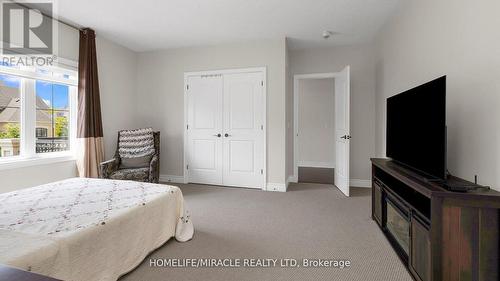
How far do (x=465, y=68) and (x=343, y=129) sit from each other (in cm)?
225

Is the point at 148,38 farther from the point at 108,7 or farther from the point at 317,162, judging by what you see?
the point at 317,162

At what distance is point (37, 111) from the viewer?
329cm

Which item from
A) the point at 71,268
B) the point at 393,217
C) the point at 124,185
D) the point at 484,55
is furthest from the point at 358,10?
the point at 71,268

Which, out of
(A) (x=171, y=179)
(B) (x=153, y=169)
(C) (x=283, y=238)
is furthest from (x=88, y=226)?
(A) (x=171, y=179)

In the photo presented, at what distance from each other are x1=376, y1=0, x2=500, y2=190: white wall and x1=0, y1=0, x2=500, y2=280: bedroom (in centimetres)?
1

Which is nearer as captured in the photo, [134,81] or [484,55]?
[484,55]

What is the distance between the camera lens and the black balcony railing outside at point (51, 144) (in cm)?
336

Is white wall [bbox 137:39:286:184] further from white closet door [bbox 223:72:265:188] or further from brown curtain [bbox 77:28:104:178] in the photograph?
brown curtain [bbox 77:28:104:178]

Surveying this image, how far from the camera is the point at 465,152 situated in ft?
6.08

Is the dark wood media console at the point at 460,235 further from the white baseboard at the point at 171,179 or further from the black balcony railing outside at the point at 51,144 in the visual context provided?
Answer: the black balcony railing outside at the point at 51,144

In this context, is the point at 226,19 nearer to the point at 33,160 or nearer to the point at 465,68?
the point at 465,68

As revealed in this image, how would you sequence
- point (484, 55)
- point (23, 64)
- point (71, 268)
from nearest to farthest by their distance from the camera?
point (71, 268), point (484, 55), point (23, 64)

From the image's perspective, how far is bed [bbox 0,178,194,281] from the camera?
49.1 inches

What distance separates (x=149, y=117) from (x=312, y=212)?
3506mm
